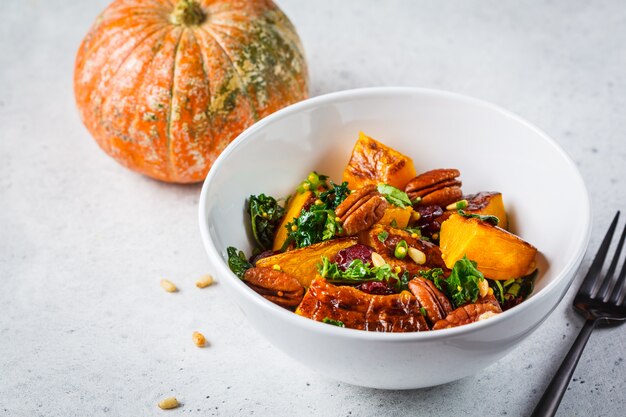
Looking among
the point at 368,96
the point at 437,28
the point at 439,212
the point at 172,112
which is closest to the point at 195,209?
the point at 172,112

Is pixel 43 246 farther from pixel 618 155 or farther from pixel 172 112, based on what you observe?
pixel 618 155

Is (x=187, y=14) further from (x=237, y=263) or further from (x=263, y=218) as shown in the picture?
(x=237, y=263)

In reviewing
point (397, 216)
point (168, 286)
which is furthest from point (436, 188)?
point (168, 286)

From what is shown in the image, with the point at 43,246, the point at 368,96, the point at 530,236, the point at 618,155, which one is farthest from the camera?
the point at 618,155

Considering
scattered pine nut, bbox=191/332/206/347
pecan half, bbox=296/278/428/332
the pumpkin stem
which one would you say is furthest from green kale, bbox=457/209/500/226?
the pumpkin stem

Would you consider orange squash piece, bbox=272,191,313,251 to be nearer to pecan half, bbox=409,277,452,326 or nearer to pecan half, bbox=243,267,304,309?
pecan half, bbox=243,267,304,309
